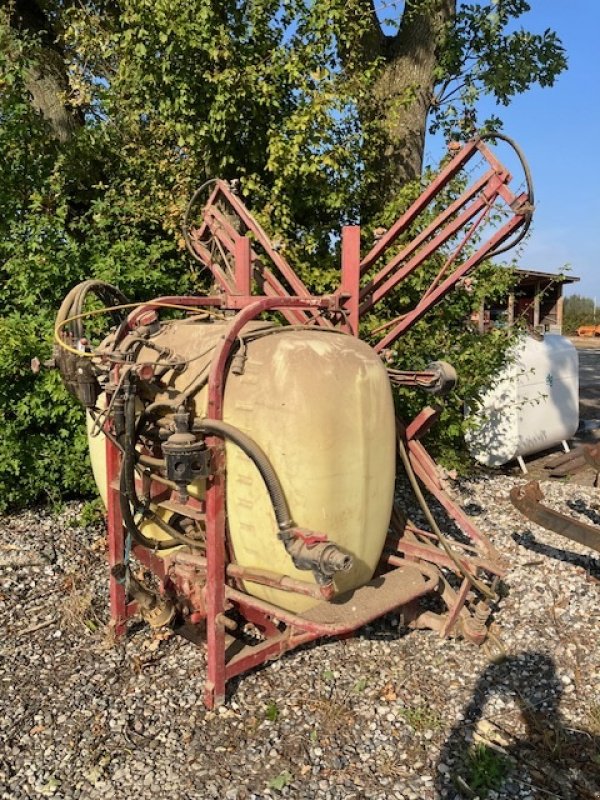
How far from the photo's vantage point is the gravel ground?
278 centimetres

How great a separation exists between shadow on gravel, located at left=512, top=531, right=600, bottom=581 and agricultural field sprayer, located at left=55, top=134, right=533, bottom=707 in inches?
55.9

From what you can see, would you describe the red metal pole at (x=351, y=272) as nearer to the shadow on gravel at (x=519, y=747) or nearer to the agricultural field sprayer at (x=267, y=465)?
the agricultural field sprayer at (x=267, y=465)

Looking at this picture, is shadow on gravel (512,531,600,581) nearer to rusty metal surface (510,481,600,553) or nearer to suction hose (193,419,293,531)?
rusty metal surface (510,481,600,553)

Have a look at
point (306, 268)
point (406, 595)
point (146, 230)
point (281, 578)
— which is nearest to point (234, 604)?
point (281, 578)

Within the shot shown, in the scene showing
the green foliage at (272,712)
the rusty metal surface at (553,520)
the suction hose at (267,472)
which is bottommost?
the green foliage at (272,712)

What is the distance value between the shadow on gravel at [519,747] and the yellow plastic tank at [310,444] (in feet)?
2.97

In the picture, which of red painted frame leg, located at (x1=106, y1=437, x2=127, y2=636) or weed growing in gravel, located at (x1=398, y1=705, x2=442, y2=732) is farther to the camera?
red painted frame leg, located at (x1=106, y1=437, x2=127, y2=636)

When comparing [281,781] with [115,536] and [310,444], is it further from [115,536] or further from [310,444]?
[115,536]

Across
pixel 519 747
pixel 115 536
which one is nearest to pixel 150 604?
pixel 115 536

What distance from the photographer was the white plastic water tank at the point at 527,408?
753 cm

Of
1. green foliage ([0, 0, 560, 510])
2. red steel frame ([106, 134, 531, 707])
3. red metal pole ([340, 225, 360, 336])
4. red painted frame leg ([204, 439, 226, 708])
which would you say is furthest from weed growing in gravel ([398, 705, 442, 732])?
green foliage ([0, 0, 560, 510])

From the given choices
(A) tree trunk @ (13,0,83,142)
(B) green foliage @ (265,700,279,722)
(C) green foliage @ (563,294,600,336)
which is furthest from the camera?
(C) green foliage @ (563,294,600,336)

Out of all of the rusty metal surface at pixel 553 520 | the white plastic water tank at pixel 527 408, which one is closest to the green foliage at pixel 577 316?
the white plastic water tank at pixel 527 408

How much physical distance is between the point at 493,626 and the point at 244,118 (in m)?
5.23
